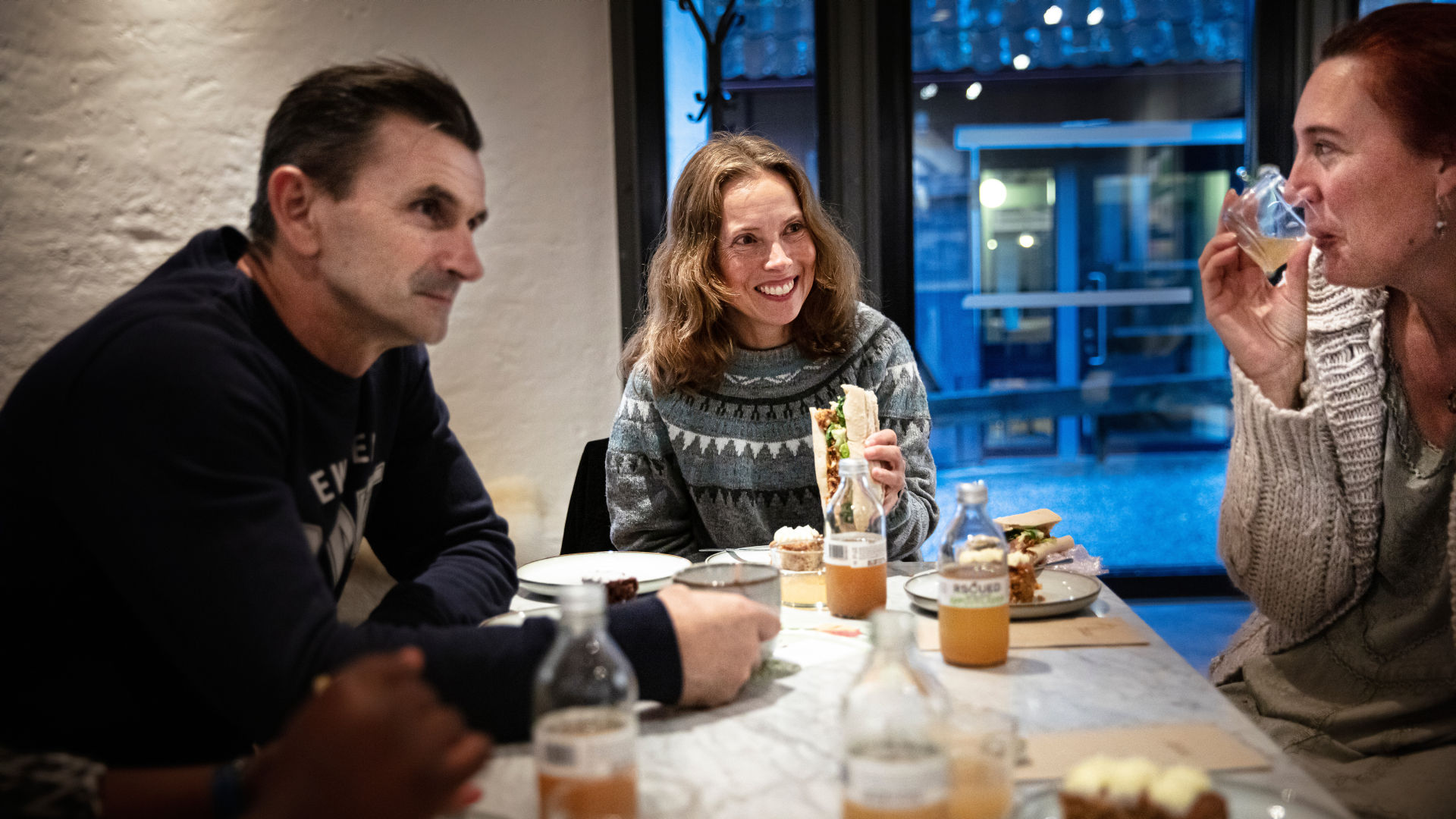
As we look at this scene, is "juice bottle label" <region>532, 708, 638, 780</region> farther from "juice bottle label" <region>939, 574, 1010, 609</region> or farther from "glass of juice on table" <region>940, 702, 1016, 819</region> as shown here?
"juice bottle label" <region>939, 574, 1010, 609</region>

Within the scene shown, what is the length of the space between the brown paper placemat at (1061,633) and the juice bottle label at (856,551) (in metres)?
0.11

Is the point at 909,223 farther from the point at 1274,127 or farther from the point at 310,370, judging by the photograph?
the point at 310,370

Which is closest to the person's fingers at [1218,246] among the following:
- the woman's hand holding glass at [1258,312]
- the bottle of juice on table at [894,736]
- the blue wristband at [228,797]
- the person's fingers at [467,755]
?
the woman's hand holding glass at [1258,312]

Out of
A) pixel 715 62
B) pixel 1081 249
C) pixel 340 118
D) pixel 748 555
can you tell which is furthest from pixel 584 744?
pixel 1081 249

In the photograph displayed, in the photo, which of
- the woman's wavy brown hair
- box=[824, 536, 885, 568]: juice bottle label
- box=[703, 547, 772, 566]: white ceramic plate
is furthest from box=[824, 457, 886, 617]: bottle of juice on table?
the woman's wavy brown hair

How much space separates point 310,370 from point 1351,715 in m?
1.67

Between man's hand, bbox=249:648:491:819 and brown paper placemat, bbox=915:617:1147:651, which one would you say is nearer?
man's hand, bbox=249:648:491:819

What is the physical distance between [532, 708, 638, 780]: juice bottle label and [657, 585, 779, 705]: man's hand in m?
0.28

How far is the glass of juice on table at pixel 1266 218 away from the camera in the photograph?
1825 millimetres

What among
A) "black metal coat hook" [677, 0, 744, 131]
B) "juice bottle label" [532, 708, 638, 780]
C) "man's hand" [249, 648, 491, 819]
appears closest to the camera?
"man's hand" [249, 648, 491, 819]

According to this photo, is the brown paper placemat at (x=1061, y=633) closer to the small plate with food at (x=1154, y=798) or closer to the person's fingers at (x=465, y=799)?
the small plate with food at (x=1154, y=798)

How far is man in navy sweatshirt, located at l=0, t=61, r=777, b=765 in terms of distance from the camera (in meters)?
1.08

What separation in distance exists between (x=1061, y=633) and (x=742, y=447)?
1.06m

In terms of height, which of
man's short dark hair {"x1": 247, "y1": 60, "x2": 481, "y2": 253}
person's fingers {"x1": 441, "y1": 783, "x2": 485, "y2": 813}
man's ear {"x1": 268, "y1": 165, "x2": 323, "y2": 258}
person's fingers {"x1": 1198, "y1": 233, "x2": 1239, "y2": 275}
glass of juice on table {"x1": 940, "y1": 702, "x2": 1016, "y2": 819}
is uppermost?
man's short dark hair {"x1": 247, "y1": 60, "x2": 481, "y2": 253}
